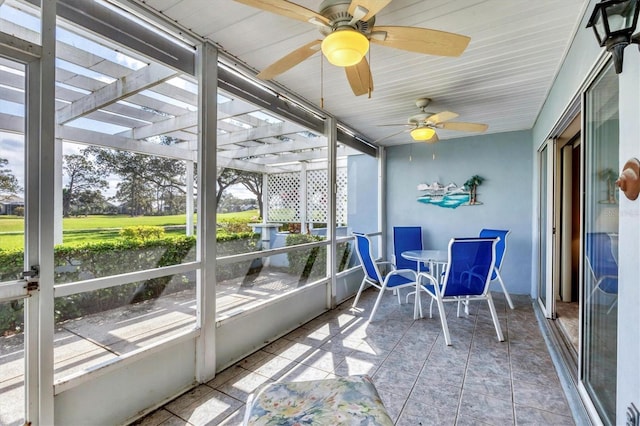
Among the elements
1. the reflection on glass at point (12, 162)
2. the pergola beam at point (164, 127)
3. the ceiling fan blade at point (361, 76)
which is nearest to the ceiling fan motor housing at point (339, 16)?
the ceiling fan blade at point (361, 76)

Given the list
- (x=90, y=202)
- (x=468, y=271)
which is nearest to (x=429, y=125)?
(x=468, y=271)

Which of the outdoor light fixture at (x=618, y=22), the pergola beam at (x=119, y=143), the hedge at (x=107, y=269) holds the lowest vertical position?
the hedge at (x=107, y=269)

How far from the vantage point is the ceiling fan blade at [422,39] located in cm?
153

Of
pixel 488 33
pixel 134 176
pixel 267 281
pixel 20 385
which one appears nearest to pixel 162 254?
pixel 134 176

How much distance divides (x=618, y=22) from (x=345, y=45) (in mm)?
1161

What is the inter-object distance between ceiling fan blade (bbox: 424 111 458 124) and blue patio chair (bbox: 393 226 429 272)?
195cm

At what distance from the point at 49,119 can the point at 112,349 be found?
128cm

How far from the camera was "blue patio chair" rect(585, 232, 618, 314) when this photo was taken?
148 centimetres

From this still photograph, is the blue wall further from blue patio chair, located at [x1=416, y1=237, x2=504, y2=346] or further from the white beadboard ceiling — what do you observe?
blue patio chair, located at [x1=416, y1=237, x2=504, y2=346]

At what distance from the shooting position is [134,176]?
77.6 inches

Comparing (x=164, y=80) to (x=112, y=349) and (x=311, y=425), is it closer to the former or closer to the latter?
(x=112, y=349)

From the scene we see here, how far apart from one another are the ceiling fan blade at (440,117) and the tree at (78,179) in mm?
2798

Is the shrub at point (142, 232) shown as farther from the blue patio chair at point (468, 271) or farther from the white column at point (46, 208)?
the blue patio chair at point (468, 271)

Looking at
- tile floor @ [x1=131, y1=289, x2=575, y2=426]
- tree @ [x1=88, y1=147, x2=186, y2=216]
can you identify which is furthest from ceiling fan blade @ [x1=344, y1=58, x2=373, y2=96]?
tile floor @ [x1=131, y1=289, x2=575, y2=426]
